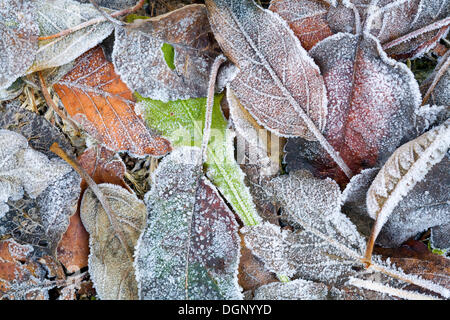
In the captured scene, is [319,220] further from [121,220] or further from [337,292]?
[121,220]

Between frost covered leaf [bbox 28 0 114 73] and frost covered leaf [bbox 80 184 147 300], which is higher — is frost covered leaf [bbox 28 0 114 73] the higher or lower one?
the higher one

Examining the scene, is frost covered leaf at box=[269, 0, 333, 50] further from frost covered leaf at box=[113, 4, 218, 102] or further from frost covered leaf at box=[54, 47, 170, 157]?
frost covered leaf at box=[54, 47, 170, 157]

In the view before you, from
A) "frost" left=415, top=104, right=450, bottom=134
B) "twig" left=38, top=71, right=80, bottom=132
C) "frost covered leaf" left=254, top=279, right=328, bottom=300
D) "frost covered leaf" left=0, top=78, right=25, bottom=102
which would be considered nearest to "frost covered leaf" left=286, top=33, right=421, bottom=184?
"frost" left=415, top=104, right=450, bottom=134

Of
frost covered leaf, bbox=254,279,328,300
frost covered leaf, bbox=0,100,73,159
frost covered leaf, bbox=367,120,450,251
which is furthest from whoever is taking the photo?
frost covered leaf, bbox=0,100,73,159

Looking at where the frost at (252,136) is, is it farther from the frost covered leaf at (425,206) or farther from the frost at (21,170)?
the frost at (21,170)

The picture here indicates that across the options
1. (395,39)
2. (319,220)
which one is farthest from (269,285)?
(395,39)

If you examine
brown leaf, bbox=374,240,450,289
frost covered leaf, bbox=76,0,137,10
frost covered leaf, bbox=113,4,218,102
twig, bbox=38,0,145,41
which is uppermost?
frost covered leaf, bbox=76,0,137,10

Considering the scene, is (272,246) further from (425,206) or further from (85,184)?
(85,184)
